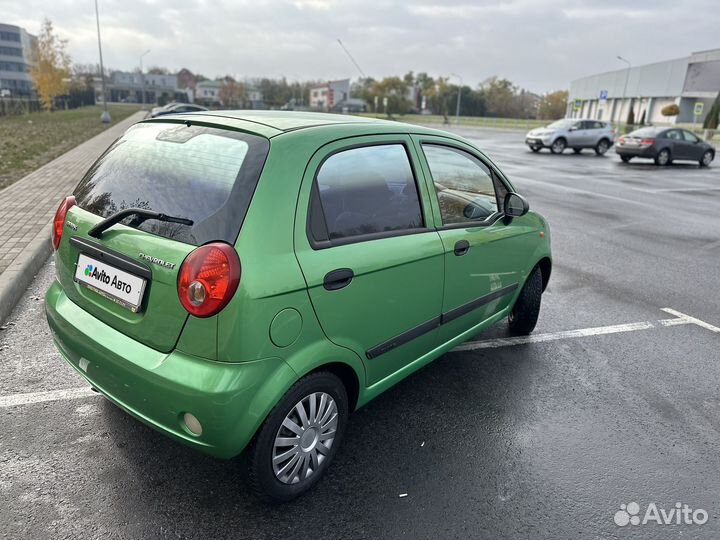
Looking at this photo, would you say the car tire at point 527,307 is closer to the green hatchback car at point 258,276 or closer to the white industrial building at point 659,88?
the green hatchback car at point 258,276

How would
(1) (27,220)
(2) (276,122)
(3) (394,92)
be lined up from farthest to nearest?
(3) (394,92)
(1) (27,220)
(2) (276,122)

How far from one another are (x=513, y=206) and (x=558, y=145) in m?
23.9

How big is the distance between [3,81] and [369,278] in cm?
11965

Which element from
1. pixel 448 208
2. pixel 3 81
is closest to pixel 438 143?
pixel 448 208

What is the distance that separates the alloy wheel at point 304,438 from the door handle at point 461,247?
1192 mm

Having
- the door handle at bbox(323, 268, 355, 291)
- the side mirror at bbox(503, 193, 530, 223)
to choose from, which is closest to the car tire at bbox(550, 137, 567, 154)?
the side mirror at bbox(503, 193, 530, 223)

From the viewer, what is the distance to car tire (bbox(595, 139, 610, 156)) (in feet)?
85.4

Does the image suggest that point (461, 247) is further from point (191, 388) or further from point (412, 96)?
point (412, 96)

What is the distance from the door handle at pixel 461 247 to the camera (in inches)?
123

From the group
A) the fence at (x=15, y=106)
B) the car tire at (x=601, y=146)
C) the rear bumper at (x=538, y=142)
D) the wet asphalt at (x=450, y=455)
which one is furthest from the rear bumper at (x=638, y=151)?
the fence at (x=15, y=106)

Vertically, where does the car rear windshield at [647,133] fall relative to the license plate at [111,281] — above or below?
above

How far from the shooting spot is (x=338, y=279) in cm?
236

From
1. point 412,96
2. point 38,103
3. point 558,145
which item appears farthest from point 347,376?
point 412,96

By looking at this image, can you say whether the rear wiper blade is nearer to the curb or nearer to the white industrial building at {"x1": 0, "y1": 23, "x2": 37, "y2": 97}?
the curb
